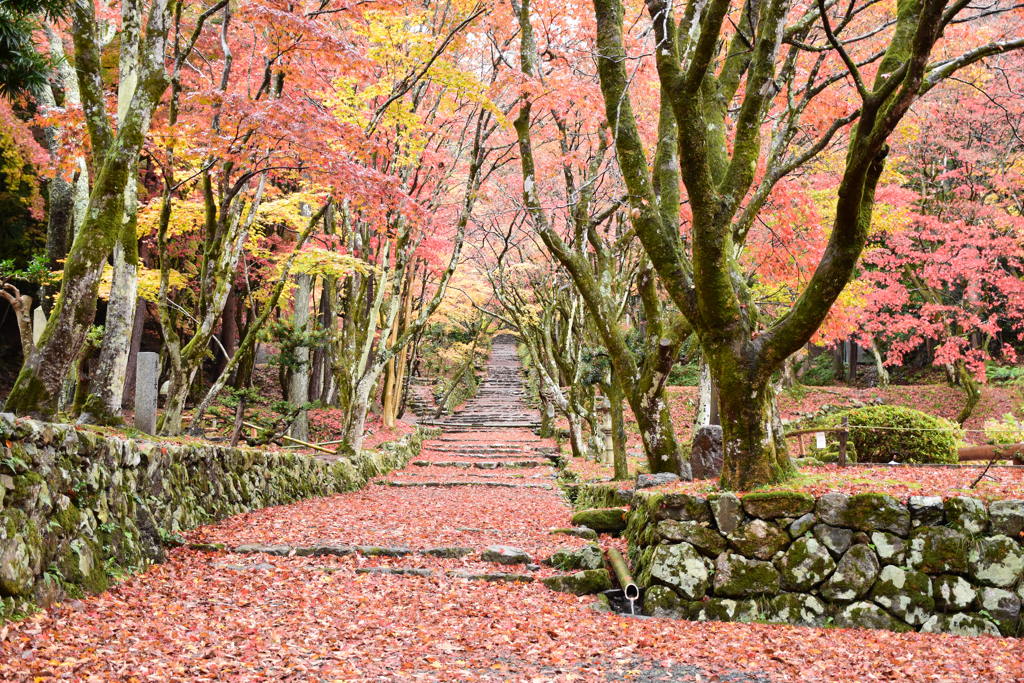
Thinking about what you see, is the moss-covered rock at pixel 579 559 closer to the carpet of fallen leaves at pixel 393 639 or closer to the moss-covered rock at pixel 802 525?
the carpet of fallen leaves at pixel 393 639

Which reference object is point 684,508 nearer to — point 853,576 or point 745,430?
point 745,430

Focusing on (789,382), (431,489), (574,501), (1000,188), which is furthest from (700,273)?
(789,382)

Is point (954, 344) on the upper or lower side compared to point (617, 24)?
lower

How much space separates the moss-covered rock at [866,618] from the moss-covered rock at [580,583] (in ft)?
6.33

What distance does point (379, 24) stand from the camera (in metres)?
9.99

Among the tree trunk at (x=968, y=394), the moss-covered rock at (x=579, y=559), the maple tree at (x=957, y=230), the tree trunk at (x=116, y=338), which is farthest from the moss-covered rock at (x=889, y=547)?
the tree trunk at (x=968, y=394)

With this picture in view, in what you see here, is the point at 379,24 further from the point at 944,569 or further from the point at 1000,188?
the point at 1000,188

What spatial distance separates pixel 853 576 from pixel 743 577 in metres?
0.83

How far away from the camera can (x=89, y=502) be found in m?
4.87

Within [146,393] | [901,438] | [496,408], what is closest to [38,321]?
[146,393]

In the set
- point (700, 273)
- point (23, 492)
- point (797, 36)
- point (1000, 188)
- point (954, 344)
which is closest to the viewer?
point (23, 492)

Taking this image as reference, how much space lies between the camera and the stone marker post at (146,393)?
726 cm

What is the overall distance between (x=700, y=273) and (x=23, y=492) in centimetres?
510

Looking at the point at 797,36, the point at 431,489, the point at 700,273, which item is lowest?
the point at 431,489
